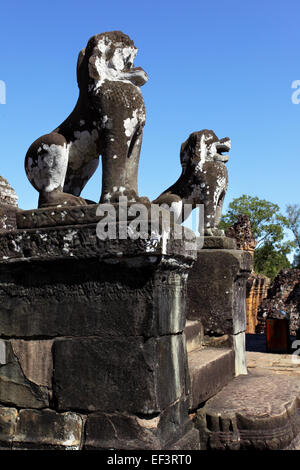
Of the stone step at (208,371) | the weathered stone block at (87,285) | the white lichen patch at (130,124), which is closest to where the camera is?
the weathered stone block at (87,285)

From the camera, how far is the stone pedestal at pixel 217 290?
4.64m

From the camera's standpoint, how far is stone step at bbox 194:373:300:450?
3.07 m

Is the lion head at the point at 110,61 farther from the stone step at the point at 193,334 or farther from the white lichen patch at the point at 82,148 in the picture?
the stone step at the point at 193,334

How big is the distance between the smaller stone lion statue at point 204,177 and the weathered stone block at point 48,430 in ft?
8.22

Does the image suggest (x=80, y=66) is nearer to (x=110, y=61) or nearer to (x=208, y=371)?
(x=110, y=61)

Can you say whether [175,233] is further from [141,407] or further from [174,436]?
[174,436]

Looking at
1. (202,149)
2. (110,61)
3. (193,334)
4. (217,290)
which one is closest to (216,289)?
(217,290)

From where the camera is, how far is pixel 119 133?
10.4ft

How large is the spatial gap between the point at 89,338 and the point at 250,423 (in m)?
1.21

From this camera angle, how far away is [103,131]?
3.20 metres

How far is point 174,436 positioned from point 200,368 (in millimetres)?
803

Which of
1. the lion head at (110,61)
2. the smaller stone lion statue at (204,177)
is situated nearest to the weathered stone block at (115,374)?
the lion head at (110,61)

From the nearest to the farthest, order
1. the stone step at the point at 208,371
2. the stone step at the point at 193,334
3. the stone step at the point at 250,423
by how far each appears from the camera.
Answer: the stone step at the point at 250,423
the stone step at the point at 208,371
the stone step at the point at 193,334
